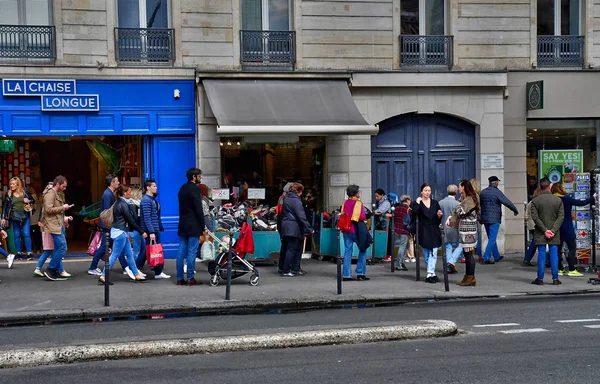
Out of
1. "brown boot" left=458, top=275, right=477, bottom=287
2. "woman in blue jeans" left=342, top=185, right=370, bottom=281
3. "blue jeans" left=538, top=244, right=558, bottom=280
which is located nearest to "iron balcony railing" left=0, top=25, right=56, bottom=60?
"woman in blue jeans" left=342, top=185, right=370, bottom=281

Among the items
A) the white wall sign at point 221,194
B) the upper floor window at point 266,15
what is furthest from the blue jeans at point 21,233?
the upper floor window at point 266,15

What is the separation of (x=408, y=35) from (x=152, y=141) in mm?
5925

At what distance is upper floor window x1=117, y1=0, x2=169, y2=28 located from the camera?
17281 millimetres

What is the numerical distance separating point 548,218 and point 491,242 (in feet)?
9.49

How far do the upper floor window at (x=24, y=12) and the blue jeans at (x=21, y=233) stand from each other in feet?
12.8

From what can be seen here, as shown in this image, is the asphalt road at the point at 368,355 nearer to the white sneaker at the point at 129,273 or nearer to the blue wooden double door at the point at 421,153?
the white sneaker at the point at 129,273

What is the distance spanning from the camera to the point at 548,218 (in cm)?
1404

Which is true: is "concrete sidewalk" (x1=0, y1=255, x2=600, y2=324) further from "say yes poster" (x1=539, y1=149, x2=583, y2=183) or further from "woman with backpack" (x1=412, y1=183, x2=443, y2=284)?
"say yes poster" (x1=539, y1=149, x2=583, y2=183)

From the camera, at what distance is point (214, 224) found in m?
16.0

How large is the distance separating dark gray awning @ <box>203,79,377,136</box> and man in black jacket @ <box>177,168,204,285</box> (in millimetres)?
2589

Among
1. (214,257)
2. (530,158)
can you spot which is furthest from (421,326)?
(530,158)

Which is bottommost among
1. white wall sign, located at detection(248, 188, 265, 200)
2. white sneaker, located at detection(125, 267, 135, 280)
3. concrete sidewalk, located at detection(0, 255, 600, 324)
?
concrete sidewalk, located at detection(0, 255, 600, 324)

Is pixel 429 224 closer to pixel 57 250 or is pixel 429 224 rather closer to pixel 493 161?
pixel 493 161

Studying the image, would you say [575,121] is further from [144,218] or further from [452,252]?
[144,218]
